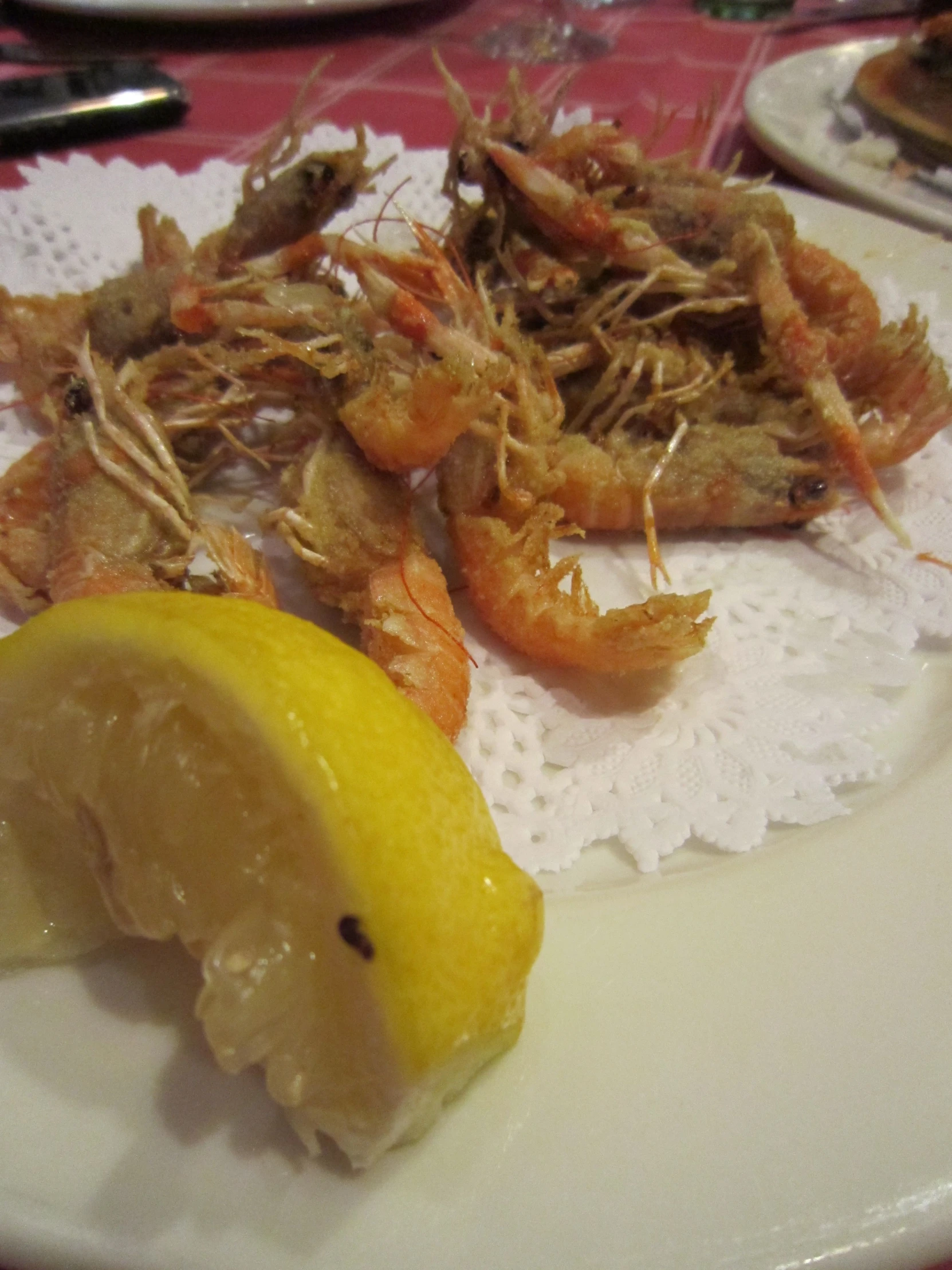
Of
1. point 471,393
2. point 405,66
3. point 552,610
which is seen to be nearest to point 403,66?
point 405,66

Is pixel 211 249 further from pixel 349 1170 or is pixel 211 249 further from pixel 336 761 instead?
pixel 349 1170

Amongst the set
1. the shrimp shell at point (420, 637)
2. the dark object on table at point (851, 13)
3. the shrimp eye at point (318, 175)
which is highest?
the dark object on table at point (851, 13)

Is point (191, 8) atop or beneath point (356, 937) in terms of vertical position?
atop

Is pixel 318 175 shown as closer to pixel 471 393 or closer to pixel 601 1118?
pixel 471 393

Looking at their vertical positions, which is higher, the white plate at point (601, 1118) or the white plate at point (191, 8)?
the white plate at point (191, 8)

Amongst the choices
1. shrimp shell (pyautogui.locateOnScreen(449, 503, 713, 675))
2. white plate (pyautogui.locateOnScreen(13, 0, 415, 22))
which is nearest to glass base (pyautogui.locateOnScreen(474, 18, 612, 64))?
white plate (pyautogui.locateOnScreen(13, 0, 415, 22))

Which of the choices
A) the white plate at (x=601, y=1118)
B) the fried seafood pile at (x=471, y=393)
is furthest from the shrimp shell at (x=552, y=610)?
the white plate at (x=601, y=1118)

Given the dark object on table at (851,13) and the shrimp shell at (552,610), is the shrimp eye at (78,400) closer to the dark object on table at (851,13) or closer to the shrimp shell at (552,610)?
the shrimp shell at (552,610)
